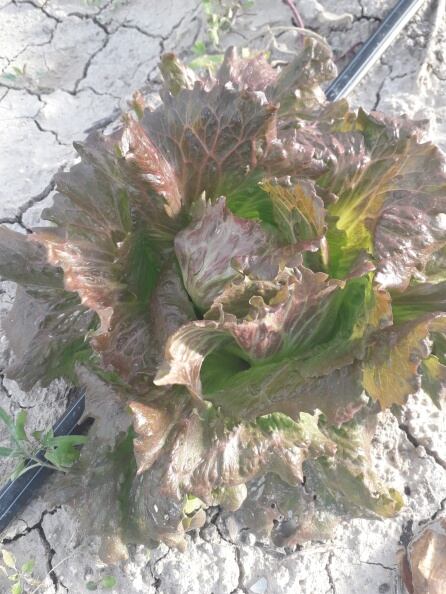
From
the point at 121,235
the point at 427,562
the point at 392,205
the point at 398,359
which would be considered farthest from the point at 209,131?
the point at 427,562

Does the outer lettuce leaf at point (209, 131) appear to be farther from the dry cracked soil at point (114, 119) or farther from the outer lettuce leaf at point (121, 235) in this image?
the dry cracked soil at point (114, 119)

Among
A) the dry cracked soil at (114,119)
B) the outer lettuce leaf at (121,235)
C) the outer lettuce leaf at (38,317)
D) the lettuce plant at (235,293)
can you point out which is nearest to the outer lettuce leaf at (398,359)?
the lettuce plant at (235,293)

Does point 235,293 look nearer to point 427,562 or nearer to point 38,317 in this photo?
point 38,317

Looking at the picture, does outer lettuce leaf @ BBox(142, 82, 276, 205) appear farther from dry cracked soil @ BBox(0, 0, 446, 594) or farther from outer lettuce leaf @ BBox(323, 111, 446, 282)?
dry cracked soil @ BBox(0, 0, 446, 594)

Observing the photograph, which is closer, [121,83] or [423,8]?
[423,8]

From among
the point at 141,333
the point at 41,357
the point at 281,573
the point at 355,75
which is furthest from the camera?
the point at 355,75

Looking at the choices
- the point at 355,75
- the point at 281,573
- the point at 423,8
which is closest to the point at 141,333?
the point at 281,573

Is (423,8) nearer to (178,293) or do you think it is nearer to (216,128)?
(216,128)
